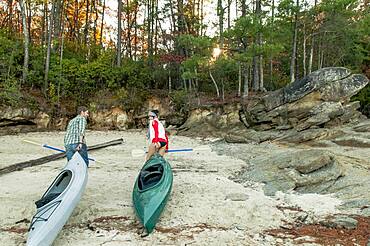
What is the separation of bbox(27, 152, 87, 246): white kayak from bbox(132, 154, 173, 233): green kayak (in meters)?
→ 0.98

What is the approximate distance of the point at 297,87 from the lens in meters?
13.3

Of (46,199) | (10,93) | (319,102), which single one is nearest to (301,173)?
(46,199)

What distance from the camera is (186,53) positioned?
1983 cm

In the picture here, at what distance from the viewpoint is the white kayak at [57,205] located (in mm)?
4156

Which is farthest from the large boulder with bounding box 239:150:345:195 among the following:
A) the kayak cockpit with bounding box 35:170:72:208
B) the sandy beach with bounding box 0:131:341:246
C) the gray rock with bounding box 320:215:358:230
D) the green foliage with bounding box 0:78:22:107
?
the green foliage with bounding box 0:78:22:107

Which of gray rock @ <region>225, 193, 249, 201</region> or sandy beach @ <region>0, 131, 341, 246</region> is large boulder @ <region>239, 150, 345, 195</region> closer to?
sandy beach @ <region>0, 131, 341, 246</region>

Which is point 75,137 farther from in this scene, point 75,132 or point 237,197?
point 237,197

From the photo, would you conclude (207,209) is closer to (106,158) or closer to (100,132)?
(106,158)

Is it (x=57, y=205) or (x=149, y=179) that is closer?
(x=57, y=205)

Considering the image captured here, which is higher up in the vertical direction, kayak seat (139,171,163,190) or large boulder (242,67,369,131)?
large boulder (242,67,369,131)

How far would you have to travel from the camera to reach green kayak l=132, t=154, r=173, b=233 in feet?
16.1

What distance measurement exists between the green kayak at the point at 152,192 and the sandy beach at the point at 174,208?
0.21 metres

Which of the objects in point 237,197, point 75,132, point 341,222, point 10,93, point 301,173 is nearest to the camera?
point 341,222

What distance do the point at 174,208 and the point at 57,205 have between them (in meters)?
2.03
